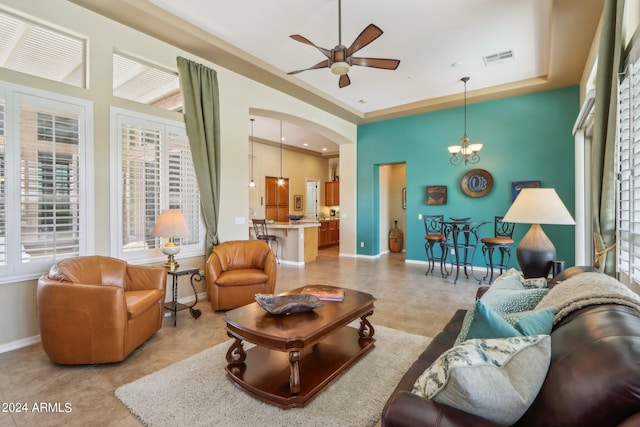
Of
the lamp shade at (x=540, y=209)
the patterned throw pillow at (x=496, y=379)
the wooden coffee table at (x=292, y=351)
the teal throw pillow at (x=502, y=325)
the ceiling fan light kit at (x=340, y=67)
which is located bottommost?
the wooden coffee table at (x=292, y=351)

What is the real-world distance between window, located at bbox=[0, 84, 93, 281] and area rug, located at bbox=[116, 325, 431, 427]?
178 cm

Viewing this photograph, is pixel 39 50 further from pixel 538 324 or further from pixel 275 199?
pixel 275 199

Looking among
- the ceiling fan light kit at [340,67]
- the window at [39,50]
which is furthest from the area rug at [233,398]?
the window at [39,50]

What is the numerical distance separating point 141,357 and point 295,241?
4567 mm

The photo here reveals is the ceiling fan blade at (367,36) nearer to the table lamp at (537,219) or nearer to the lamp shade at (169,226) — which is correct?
the table lamp at (537,219)

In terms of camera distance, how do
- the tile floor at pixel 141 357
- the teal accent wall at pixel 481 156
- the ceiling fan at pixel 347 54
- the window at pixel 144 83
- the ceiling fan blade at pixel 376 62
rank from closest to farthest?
1. the tile floor at pixel 141 357
2. the ceiling fan at pixel 347 54
3. the ceiling fan blade at pixel 376 62
4. the window at pixel 144 83
5. the teal accent wall at pixel 481 156

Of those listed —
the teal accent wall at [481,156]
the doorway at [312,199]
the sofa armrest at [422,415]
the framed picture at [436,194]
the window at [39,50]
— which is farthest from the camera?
the doorway at [312,199]

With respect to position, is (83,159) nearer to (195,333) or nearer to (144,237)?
(144,237)

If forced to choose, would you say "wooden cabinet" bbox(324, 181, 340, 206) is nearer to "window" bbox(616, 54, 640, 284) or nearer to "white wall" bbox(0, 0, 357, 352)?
"white wall" bbox(0, 0, 357, 352)

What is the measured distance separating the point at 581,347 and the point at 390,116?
6.90 metres

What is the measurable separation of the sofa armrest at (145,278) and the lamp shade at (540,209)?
3424 millimetres

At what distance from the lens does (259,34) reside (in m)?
4.04

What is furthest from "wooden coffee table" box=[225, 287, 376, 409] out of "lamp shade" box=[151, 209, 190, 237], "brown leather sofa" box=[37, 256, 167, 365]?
"lamp shade" box=[151, 209, 190, 237]

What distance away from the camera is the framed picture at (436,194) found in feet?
22.4
